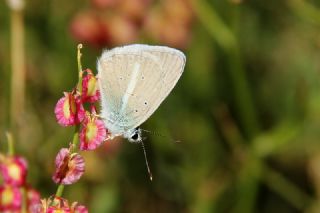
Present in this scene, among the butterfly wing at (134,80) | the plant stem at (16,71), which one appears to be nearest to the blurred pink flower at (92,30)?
the plant stem at (16,71)

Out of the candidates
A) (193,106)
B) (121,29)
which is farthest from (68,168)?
(193,106)

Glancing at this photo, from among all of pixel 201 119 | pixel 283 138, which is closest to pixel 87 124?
pixel 283 138

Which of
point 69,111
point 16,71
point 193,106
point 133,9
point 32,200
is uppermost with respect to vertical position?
point 69,111

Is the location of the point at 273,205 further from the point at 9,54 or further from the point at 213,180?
the point at 9,54

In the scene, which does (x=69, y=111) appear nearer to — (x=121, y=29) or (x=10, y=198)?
→ (x=10, y=198)

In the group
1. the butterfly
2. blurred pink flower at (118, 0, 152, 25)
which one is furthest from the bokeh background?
the butterfly
